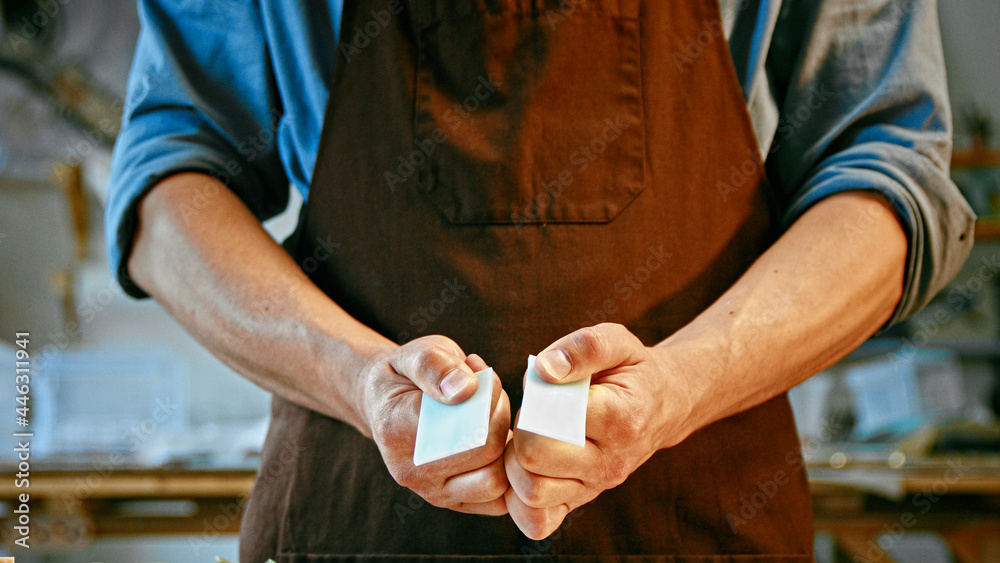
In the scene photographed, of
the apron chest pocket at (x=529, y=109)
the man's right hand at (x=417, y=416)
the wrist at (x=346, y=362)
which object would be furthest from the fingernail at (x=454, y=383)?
the apron chest pocket at (x=529, y=109)

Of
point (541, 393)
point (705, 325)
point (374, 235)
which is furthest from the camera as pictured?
point (374, 235)

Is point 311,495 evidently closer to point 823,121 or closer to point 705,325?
point 705,325

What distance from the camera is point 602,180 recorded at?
2.70 feet

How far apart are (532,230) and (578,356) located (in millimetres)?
268

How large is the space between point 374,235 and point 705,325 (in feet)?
1.32

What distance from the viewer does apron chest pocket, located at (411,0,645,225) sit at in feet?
2.69

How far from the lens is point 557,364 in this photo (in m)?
0.56

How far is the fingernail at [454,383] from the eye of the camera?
0.56m

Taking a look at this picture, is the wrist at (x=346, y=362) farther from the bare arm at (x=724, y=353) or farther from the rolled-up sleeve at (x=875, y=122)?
the rolled-up sleeve at (x=875, y=122)

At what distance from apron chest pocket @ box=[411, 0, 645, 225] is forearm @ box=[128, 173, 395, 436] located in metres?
0.20

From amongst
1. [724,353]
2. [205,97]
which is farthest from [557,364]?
[205,97]

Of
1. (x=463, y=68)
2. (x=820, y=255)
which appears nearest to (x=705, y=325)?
(x=820, y=255)

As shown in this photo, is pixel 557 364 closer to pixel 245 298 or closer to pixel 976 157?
pixel 245 298

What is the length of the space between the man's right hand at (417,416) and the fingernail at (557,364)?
2.2 inches
